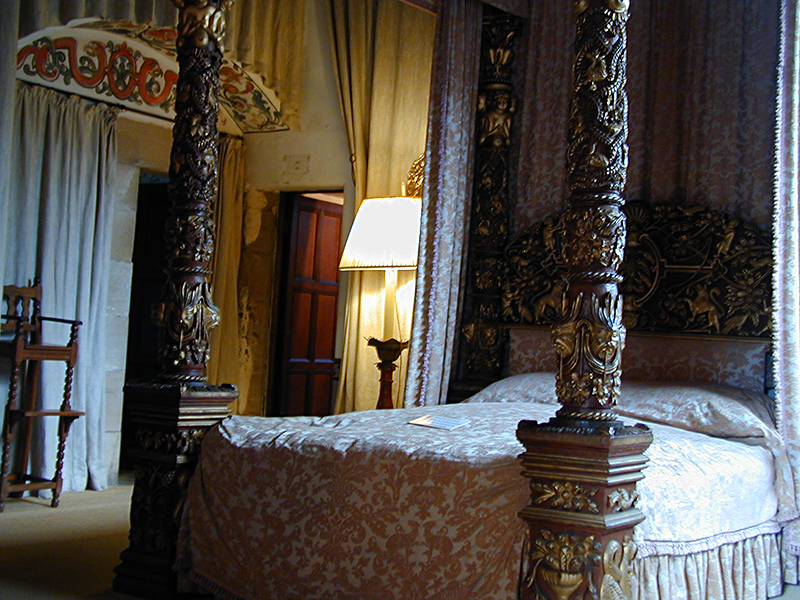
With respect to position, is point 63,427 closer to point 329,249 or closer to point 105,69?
point 105,69

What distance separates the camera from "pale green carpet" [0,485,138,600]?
136 inches

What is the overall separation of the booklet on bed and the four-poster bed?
5 cm

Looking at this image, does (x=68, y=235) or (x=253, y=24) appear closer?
(x=68, y=235)

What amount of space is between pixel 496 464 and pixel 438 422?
26.8 inches

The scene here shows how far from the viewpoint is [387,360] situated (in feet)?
17.6

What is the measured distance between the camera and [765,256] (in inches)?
162

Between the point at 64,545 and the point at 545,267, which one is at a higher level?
the point at 545,267

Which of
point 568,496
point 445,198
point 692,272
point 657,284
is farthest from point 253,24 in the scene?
point 568,496

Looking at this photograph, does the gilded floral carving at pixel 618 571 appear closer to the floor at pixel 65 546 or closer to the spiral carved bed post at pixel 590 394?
the spiral carved bed post at pixel 590 394

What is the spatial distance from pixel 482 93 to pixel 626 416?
2117 mm

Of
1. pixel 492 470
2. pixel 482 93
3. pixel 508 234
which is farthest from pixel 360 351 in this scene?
pixel 492 470

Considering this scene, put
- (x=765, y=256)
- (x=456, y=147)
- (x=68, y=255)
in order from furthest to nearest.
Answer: (x=68, y=255)
(x=456, y=147)
(x=765, y=256)

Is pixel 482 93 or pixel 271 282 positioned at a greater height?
pixel 482 93

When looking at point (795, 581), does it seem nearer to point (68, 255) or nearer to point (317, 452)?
point (317, 452)
